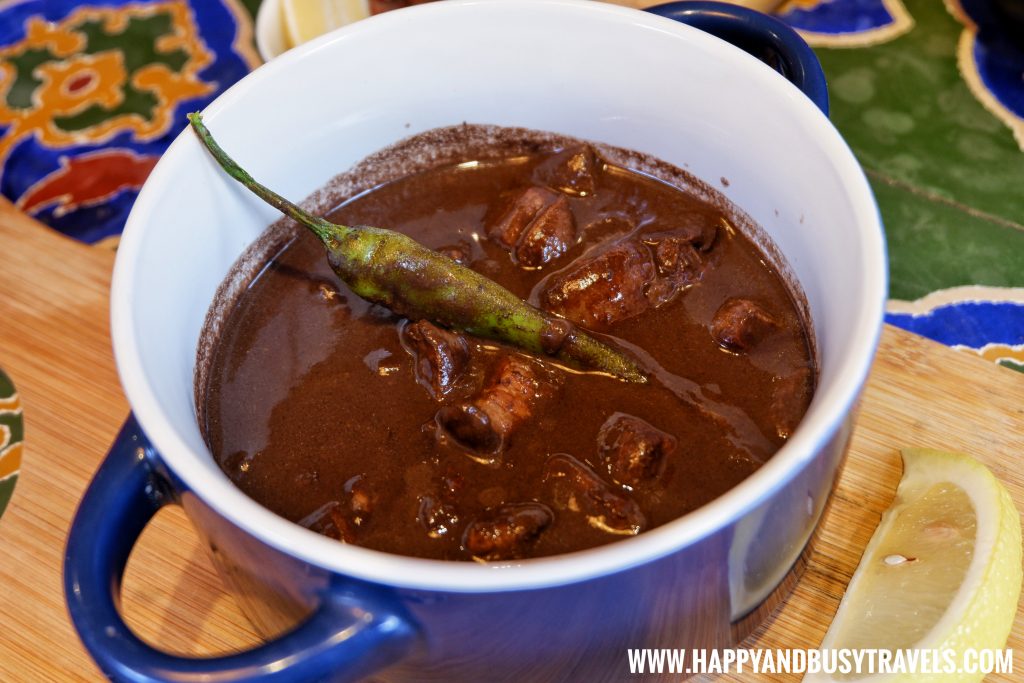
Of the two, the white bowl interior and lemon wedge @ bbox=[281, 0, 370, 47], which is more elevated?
the white bowl interior

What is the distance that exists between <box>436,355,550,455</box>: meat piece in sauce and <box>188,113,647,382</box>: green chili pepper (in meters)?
0.10

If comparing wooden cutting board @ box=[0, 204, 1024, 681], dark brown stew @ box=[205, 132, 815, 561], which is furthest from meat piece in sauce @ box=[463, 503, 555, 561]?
wooden cutting board @ box=[0, 204, 1024, 681]

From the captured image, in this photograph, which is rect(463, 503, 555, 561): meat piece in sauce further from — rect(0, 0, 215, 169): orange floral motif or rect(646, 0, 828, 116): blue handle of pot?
rect(0, 0, 215, 169): orange floral motif

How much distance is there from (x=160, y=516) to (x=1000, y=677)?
1.66m

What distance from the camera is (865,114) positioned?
3.17 metres

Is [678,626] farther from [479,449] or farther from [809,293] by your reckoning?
[809,293]

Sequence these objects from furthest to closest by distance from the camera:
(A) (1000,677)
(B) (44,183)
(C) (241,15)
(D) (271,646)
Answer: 1. (C) (241,15)
2. (B) (44,183)
3. (A) (1000,677)
4. (D) (271,646)

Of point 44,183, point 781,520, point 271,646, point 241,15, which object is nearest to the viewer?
point 271,646

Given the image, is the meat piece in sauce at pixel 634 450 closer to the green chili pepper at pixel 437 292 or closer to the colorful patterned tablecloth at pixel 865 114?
the green chili pepper at pixel 437 292

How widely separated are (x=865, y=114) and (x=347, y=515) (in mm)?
2339

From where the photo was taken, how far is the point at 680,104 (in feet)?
6.88

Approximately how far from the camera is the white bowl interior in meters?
1.55

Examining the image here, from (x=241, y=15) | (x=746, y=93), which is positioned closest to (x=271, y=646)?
(x=746, y=93)

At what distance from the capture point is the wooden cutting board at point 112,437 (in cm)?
185
